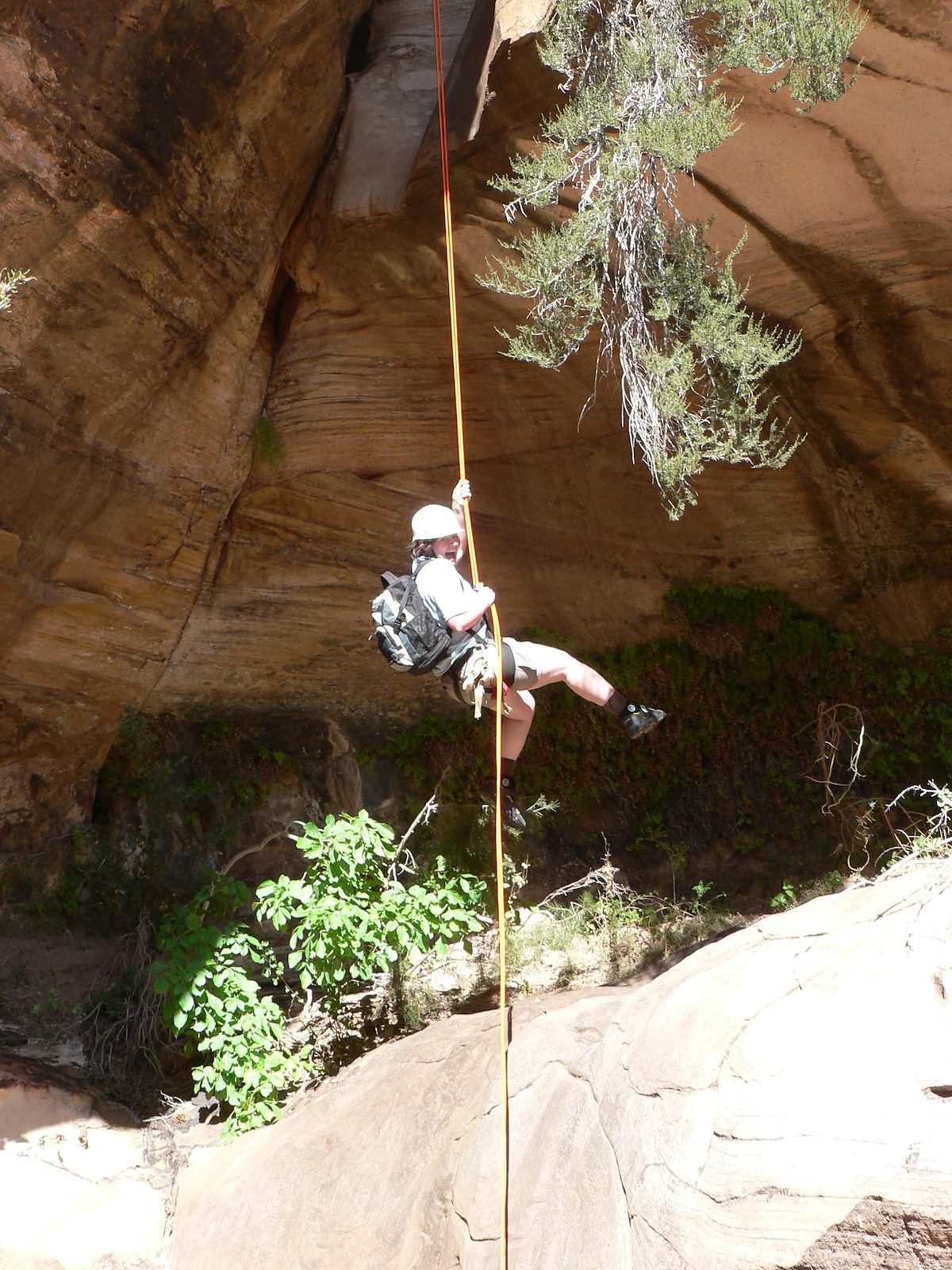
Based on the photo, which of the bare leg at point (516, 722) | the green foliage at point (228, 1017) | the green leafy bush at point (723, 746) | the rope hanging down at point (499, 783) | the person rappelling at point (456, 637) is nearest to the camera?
the rope hanging down at point (499, 783)

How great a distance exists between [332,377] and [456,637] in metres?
2.62

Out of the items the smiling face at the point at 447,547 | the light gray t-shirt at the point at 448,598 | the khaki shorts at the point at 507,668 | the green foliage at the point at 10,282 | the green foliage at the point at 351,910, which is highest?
the green foliage at the point at 10,282

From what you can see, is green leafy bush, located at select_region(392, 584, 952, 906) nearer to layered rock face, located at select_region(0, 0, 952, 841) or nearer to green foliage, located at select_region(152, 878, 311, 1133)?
layered rock face, located at select_region(0, 0, 952, 841)

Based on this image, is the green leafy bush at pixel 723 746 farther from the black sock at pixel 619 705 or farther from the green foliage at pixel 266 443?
the black sock at pixel 619 705

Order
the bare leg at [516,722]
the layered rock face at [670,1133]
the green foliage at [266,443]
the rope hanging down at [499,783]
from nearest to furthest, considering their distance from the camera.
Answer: the layered rock face at [670,1133] < the rope hanging down at [499,783] < the bare leg at [516,722] < the green foliage at [266,443]

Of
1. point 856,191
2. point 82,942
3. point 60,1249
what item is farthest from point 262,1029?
point 856,191

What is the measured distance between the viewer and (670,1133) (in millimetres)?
3721

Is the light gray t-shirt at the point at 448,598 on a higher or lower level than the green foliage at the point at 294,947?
higher

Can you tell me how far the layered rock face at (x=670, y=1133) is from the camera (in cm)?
308

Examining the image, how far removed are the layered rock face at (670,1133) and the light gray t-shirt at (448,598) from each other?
5.91ft

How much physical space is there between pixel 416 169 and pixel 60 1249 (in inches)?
241

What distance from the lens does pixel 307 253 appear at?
662cm

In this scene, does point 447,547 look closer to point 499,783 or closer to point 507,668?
point 507,668

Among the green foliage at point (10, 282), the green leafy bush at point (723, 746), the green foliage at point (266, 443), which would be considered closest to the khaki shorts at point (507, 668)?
the green foliage at point (266, 443)
